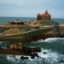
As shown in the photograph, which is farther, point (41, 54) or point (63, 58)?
point (41, 54)

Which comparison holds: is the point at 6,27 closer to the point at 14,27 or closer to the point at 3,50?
the point at 14,27

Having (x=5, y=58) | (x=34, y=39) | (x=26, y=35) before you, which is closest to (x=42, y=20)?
(x=34, y=39)

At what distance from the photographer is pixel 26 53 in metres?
29.5

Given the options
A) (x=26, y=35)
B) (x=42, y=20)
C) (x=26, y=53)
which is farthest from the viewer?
(x=42, y=20)

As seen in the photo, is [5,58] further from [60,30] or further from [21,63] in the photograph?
[60,30]

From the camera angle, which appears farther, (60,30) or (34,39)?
(60,30)

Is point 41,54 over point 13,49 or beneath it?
beneath

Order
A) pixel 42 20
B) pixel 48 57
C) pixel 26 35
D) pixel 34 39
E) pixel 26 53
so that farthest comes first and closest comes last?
1. pixel 42 20
2. pixel 34 39
3. pixel 26 35
4. pixel 48 57
5. pixel 26 53

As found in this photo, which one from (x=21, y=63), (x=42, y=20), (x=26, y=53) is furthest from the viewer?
(x=42, y=20)

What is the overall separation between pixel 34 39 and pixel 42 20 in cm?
2037

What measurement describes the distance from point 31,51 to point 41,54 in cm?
385

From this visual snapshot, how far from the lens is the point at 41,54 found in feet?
110

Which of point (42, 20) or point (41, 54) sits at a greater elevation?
point (42, 20)

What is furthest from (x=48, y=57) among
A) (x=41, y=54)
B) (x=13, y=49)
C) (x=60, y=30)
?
(x=60, y=30)
